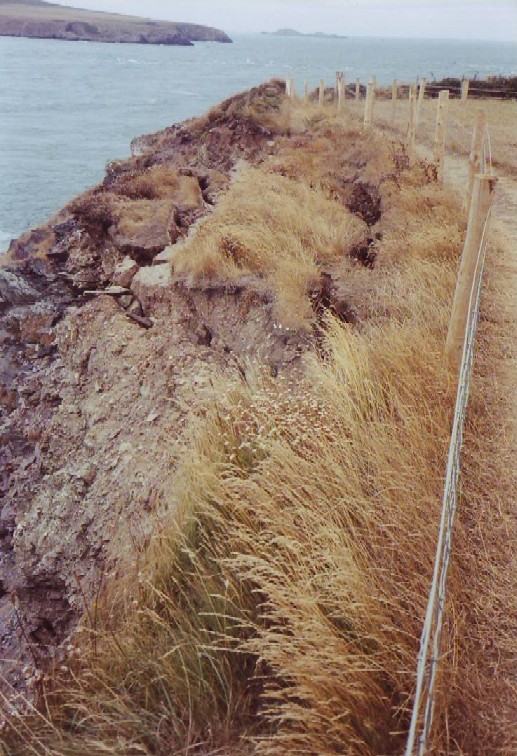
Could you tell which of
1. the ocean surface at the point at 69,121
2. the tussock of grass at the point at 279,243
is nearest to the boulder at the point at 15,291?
the tussock of grass at the point at 279,243

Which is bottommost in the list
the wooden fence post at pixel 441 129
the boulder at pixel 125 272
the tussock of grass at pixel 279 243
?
the boulder at pixel 125 272

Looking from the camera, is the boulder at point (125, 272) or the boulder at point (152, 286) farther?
the boulder at point (125, 272)

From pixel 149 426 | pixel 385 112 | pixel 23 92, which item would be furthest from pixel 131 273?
pixel 23 92

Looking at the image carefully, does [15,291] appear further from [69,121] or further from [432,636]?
[69,121]

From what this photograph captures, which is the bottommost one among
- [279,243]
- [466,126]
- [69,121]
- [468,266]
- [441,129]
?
[279,243]

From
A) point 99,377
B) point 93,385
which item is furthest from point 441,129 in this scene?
point 93,385

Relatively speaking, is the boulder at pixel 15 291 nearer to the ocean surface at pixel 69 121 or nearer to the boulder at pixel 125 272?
the boulder at pixel 125 272
